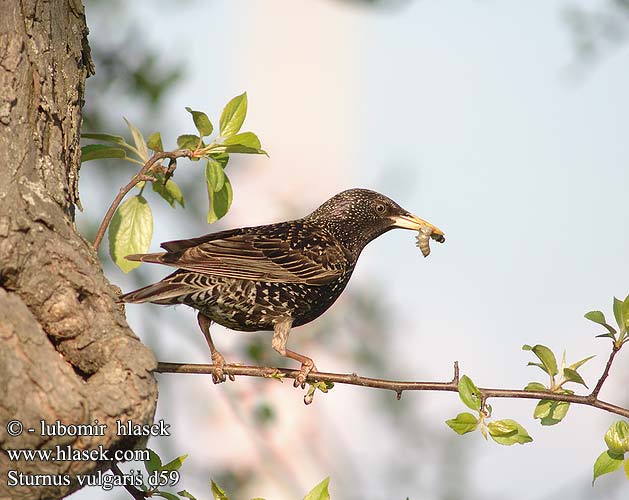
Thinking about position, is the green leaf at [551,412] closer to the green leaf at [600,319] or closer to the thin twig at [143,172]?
the green leaf at [600,319]

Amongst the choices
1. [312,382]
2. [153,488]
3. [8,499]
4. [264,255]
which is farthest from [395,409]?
[8,499]

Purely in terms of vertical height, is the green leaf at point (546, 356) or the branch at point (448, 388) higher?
the green leaf at point (546, 356)

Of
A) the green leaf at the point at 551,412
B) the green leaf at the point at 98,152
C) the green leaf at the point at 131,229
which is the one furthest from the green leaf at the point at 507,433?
the green leaf at the point at 98,152

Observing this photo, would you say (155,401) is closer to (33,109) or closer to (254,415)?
(33,109)

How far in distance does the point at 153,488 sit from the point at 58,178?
118 cm

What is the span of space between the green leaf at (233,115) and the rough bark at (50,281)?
22.9 inches

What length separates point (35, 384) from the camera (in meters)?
2.71

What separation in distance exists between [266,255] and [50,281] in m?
2.10

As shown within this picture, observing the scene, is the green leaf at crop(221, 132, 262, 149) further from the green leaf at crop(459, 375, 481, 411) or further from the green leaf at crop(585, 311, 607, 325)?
the green leaf at crop(585, 311, 607, 325)

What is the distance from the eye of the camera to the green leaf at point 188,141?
3807 millimetres

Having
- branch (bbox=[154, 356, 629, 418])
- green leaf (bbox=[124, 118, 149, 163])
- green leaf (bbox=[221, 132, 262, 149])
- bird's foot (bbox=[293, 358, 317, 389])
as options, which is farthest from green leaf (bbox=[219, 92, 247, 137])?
bird's foot (bbox=[293, 358, 317, 389])

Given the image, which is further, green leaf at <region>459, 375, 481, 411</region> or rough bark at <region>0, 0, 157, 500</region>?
green leaf at <region>459, 375, 481, 411</region>

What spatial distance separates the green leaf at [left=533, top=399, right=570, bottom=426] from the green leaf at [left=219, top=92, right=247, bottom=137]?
164 centimetres

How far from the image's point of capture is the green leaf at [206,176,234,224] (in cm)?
387
